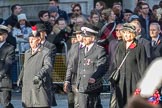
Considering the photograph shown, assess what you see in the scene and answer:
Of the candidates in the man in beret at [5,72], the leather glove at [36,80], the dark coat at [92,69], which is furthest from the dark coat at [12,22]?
the leather glove at [36,80]

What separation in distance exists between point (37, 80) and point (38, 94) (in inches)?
10.8

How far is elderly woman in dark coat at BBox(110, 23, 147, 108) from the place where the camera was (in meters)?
8.09

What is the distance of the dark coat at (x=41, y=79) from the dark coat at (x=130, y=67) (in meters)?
1.14

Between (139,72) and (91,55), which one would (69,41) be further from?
(139,72)

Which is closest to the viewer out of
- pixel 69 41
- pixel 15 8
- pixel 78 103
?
pixel 78 103

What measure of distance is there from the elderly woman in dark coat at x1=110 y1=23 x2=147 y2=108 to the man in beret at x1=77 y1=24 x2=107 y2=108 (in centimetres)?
67

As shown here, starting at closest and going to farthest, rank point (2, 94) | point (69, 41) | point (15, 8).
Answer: point (2, 94) → point (69, 41) → point (15, 8)

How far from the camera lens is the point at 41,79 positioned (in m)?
8.73

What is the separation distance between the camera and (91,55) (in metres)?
9.10

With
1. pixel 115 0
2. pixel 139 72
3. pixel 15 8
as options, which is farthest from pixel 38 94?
pixel 115 0

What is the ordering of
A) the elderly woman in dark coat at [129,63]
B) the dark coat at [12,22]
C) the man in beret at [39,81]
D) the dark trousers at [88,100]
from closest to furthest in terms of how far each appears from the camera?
the elderly woman in dark coat at [129,63]
the man in beret at [39,81]
the dark trousers at [88,100]
the dark coat at [12,22]

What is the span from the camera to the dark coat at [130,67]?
8094 millimetres

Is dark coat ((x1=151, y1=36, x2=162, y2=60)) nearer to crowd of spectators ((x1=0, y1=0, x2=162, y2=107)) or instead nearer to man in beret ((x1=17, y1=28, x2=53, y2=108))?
man in beret ((x1=17, y1=28, x2=53, y2=108))

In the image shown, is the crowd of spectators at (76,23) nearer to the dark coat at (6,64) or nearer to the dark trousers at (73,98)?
the dark coat at (6,64)
